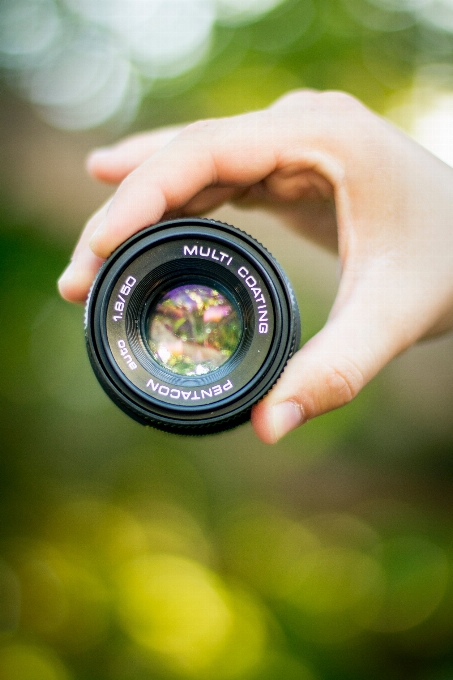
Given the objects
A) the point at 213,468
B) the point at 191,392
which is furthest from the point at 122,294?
the point at 213,468

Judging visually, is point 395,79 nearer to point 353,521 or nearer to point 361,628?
point 353,521

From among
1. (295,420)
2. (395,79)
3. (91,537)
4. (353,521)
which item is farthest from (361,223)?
(395,79)

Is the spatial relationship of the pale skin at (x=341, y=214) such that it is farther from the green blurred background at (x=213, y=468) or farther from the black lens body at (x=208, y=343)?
the green blurred background at (x=213, y=468)

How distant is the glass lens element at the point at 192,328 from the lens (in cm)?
114

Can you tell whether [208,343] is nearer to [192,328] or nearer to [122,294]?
[192,328]

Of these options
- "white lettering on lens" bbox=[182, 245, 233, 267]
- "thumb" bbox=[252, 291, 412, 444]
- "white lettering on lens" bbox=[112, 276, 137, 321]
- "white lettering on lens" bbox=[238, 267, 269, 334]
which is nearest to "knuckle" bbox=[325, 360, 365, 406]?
"thumb" bbox=[252, 291, 412, 444]

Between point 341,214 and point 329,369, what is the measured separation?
1.27 ft

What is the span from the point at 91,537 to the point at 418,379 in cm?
178

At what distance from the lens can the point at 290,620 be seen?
7.17 ft

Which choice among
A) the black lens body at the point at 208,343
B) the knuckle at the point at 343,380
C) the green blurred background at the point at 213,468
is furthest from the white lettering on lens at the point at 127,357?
the green blurred background at the point at 213,468

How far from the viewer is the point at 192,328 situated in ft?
3.84

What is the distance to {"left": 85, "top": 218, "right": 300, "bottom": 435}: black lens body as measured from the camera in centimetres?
102

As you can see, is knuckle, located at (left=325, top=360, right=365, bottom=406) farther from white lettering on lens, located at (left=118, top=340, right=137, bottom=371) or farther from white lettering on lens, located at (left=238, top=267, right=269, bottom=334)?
white lettering on lens, located at (left=118, top=340, right=137, bottom=371)

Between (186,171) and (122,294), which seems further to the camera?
(186,171)
